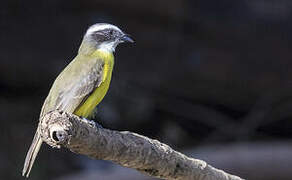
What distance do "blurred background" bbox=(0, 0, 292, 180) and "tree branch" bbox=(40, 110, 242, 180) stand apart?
367 cm

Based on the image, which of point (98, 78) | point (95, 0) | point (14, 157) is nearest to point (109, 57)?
point (98, 78)

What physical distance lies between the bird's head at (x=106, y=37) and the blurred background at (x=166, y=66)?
236cm

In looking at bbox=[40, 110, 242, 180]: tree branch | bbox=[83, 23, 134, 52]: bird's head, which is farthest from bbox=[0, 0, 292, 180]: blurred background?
bbox=[40, 110, 242, 180]: tree branch

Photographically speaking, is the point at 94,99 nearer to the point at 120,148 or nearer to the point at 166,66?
the point at 120,148

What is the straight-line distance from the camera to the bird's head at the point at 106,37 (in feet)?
18.9

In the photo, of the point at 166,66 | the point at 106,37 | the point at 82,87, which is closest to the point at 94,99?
the point at 82,87

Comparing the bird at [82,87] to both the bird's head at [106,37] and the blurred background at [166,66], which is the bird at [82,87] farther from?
the blurred background at [166,66]

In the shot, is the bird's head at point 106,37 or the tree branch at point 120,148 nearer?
the tree branch at point 120,148

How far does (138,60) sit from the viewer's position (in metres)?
8.65

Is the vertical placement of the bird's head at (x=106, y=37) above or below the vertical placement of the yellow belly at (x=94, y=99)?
above

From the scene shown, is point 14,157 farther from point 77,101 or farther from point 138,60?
point 77,101

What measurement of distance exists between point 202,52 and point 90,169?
200 cm

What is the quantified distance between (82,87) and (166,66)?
3.63 meters

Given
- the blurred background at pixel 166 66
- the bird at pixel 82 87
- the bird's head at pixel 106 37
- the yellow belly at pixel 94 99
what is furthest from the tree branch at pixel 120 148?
the blurred background at pixel 166 66
